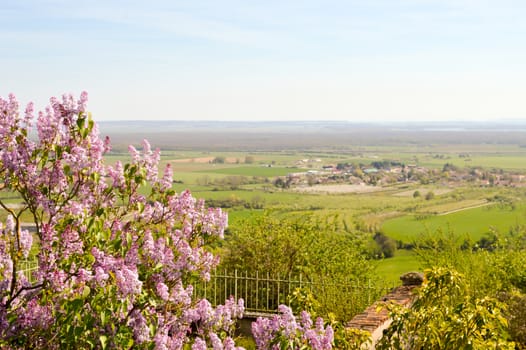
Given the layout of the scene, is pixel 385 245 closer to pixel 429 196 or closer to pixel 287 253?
pixel 287 253

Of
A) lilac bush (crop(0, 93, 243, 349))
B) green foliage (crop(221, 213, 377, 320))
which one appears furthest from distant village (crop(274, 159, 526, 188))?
lilac bush (crop(0, 93, 243, 349))

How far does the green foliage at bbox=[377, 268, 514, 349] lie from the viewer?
20.7 ft

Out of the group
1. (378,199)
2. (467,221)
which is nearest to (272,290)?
(467,221)

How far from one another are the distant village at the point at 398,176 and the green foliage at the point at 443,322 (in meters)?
114

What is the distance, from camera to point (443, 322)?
678cm

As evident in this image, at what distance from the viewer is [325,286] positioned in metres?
15.6

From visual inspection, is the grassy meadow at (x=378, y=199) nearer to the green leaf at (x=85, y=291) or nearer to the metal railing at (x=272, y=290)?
the metal railing at (x=272, y=290)

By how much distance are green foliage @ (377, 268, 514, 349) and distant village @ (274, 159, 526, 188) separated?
113760 millimetres

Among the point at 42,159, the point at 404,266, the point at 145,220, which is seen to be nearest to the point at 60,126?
the point at 42,159

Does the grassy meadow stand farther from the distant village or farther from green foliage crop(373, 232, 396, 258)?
the distant village

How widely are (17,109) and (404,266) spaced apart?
42.8 metres

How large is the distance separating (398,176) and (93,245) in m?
142

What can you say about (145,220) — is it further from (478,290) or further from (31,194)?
(478,290)

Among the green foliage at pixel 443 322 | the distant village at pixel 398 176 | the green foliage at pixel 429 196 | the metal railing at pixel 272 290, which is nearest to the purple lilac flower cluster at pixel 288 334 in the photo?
the green foliage at pixel 443 322
